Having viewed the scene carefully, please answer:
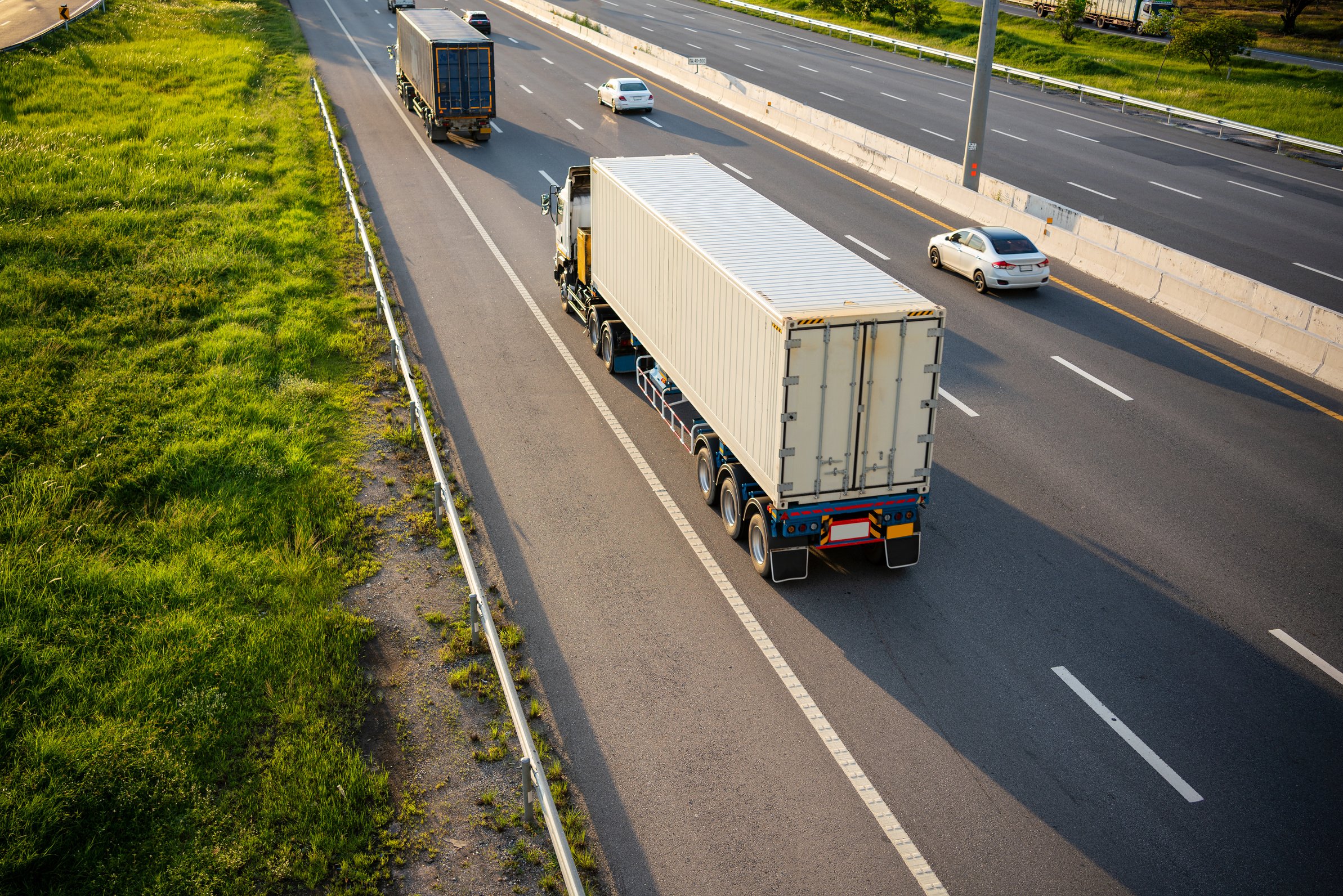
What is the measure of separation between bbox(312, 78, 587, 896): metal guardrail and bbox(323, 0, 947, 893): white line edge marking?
260 cm

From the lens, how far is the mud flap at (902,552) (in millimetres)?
11836

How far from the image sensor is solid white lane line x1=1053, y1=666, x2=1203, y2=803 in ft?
28.8

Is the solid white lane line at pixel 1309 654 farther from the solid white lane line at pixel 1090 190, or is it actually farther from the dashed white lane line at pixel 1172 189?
the dashed white lane line at pixel 1172 189

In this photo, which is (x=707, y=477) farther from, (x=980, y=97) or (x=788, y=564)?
(x=980, y=97)

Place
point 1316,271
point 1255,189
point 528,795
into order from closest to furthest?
1. point 528,795
2. point 1316,271
3. point 1255,189

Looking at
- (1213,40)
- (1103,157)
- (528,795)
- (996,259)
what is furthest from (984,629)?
(1213,40)

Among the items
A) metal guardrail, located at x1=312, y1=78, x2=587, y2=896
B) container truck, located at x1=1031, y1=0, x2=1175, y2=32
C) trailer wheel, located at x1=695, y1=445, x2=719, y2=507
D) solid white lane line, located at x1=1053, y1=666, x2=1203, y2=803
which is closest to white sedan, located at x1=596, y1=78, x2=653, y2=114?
metal guardrail, located at x1=312, y1=78, x2=587, y2=896

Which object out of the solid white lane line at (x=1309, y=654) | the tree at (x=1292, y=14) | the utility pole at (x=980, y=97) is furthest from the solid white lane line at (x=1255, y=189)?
the tree at (x=1292, y=14)

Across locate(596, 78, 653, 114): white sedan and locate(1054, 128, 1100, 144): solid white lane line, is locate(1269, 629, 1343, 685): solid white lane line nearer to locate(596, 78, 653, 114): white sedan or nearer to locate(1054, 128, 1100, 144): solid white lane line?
locate(1054, 128, 1100, 144): solid white lane line

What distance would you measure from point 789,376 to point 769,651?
2920 millimetres

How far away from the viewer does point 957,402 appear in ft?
54.8

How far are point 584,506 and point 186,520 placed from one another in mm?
4884

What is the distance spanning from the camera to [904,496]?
1150 cm

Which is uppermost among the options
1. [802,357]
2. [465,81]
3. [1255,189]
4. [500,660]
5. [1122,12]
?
[1122,12]
